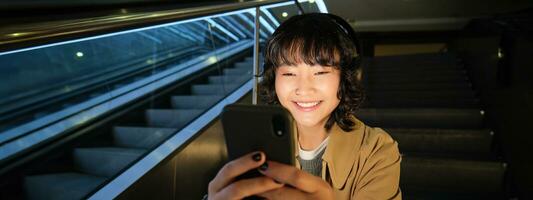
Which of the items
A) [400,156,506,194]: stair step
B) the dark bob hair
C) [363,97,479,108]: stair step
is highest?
the dark bob hair

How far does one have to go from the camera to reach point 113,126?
261 cm

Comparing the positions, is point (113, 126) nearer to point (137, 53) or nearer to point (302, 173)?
point (137, 53)

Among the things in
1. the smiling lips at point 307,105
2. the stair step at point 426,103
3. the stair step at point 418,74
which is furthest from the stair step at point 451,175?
the stair step at point 418,74

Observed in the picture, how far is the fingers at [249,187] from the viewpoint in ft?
1.83

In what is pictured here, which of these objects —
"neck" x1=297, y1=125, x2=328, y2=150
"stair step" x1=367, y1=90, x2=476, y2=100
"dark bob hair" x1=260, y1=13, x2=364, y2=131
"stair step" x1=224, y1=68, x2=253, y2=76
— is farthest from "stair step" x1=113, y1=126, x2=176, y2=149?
"stair step" x1=367, y1=90, x2=476, y2=100

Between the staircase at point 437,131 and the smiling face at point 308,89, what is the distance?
4.88ft

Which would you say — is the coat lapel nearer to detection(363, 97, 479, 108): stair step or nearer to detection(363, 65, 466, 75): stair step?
detection(363, 97, 479, 108): stair step

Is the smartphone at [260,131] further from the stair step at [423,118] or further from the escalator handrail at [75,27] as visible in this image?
the stair step at [423,118]

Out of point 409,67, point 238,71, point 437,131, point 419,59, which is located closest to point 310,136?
point 437,131

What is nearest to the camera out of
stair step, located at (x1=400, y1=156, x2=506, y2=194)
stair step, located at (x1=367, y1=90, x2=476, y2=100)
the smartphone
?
the smartphone

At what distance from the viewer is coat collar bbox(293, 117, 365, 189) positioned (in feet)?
2.96

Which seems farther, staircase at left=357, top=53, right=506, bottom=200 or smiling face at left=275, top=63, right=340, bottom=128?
staircase at left=357, top=53, right=506, bottom=200

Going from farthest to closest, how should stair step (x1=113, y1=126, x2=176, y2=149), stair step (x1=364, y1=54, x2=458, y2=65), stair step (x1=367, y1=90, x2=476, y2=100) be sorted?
1. stair step (x1=364, y1=54, x2=458, y2=65)
2. stair step (x1=367, y1=90, x2=476, y2=100)
3. stair step (x1=113, y1=126, x2=176, y2=149)

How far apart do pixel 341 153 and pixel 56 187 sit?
1.59 m
